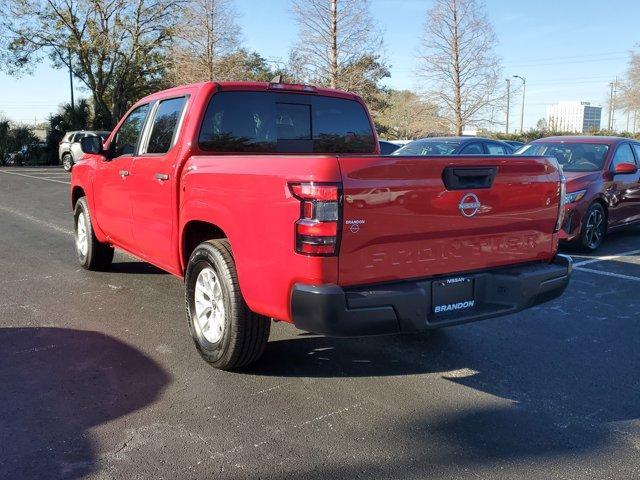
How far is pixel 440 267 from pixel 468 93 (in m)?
31.0

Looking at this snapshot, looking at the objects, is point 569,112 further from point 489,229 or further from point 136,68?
point 489,229

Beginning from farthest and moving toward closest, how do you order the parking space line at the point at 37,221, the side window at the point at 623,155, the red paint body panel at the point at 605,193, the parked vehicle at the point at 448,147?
the parked vehicle at the point at 448,147 < the parking space line at the point at 37,221 < the side window at the point at 623,155 < the red paint body panel at the point at 605,193

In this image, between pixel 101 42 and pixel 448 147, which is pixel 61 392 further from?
pixel 101 42

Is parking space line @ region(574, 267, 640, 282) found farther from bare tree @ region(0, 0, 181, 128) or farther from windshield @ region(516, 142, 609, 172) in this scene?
bare tree @ region(0, 0, 181, 128)

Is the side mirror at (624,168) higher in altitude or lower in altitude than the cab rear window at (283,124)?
lower

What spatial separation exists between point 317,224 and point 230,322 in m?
1.08

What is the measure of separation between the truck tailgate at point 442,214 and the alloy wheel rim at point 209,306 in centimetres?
116

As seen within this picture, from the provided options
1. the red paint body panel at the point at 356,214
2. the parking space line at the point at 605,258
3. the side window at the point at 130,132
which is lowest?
the parking space line at the point at 605,258

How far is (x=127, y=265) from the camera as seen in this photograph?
723 centimetres

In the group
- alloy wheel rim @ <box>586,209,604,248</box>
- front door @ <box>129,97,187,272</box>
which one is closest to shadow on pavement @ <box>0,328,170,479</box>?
front door @ <box>129,97,187,272</box>

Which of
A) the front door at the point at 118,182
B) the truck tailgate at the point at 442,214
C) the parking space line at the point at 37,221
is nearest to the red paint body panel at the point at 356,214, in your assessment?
the truck tailgate at the point at 442,214

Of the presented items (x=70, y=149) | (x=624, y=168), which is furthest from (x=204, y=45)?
(x=624, y=168)

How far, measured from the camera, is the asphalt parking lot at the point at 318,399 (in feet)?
9.64

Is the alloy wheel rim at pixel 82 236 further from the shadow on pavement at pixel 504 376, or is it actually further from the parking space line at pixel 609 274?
the parking space line at pixel 609 274
